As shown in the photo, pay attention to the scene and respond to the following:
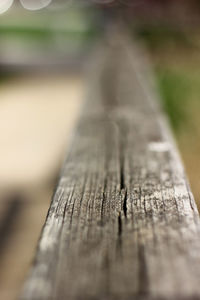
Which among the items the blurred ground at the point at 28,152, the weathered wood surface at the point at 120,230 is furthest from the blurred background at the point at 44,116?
the weathered wood surface at the point at 120,230

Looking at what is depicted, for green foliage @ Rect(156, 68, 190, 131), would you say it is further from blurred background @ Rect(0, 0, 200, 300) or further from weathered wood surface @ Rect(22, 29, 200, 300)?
weathered wood surface @ Rect(22, 29, 200, 300)

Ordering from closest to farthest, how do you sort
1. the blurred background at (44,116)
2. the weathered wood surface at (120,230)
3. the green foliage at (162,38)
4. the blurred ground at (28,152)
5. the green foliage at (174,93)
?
the weathered wood surface at (120,230)
the blurred ground at (28,152)
the blurred background at (44,116)
the green foliage at (174,93)
the green foliage at (162,38)

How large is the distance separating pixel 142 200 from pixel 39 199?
2186mm

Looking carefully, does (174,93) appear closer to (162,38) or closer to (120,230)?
(120,230)

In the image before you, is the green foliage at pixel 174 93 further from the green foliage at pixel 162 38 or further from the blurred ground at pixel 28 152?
the green foliage at pixel 162 38

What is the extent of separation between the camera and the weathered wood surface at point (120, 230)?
1.95 ft

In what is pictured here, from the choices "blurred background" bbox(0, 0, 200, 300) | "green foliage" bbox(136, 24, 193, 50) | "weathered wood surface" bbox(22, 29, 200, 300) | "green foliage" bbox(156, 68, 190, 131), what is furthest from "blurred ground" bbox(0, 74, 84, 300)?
"green foliage" bbox(136, 24, 193, 50)

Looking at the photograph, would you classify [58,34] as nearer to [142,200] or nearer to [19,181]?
[19,181]

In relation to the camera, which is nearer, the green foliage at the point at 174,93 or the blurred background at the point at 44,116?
the blurred background at the point at 44,116

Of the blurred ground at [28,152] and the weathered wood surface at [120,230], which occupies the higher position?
the weathered wood surface at [120,230]

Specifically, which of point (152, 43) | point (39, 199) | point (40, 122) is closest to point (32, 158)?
point (39, 199)

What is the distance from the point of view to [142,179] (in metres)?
1.02

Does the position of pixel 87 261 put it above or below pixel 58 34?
above

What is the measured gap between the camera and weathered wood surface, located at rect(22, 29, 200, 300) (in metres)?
0.59
